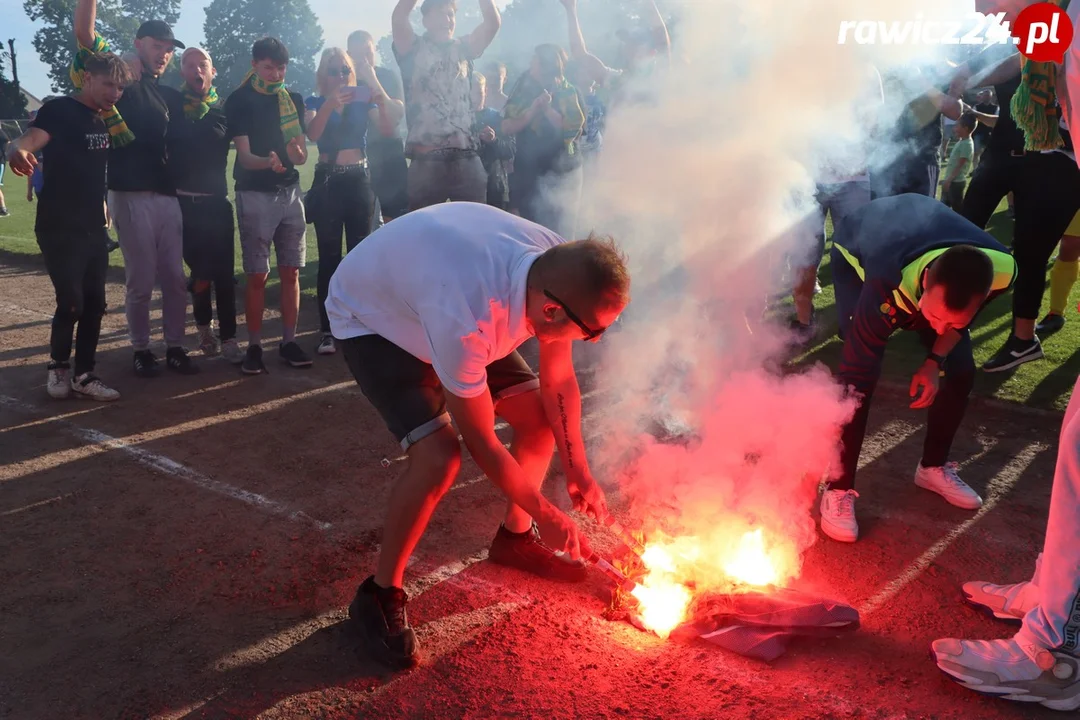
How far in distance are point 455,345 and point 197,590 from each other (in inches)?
68.9

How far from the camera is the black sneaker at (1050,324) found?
6742mm

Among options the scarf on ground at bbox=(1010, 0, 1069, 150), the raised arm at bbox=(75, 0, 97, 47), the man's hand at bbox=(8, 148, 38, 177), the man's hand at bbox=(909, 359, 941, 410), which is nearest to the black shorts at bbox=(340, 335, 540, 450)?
the man's hand at bbox=(909, 359, 941, 410)

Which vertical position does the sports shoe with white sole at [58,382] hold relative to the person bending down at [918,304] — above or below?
below

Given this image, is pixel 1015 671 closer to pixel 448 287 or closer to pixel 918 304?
pixel 918 304

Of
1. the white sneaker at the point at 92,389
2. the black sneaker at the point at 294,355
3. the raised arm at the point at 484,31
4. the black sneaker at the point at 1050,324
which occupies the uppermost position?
the raised arm at the point at 484,31

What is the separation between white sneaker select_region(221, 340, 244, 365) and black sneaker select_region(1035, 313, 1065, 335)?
20.9 ft

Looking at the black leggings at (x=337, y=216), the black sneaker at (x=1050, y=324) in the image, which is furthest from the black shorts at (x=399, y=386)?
the black sneaker at (x=1050, y=324)

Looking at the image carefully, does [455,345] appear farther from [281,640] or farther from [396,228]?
[281,640]

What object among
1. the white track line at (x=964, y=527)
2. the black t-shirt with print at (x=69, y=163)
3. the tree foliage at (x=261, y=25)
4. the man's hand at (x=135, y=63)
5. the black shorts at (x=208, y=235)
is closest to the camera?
the white track line at (x=964, y=527)

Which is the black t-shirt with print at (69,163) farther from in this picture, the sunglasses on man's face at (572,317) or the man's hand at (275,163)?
the sunglasses on man's face at (572,317)

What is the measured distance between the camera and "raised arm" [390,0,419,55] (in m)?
6.06

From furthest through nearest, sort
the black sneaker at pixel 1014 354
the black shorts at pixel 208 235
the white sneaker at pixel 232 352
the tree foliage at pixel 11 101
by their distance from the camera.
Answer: the tree foliage at pixel 11 101 → the white sneaker at pixel 232 352 → the black shorts at pixel 208 235 → the black sneaker at pixel 1014 354

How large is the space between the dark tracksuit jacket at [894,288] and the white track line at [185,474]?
2.60 metres

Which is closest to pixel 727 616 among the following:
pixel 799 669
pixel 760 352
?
pixel 799 669
